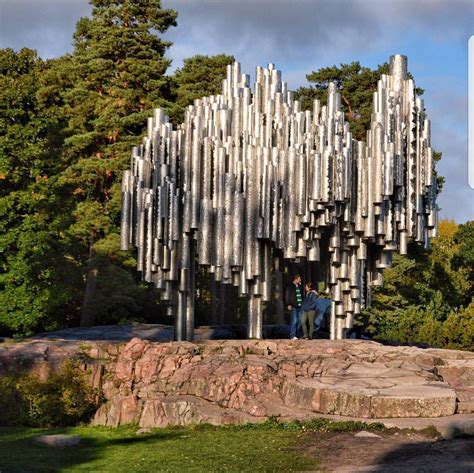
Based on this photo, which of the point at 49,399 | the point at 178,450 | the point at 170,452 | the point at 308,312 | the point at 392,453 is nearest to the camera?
the point at 392,453

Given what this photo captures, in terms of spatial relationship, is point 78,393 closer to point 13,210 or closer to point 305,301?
point 305,301

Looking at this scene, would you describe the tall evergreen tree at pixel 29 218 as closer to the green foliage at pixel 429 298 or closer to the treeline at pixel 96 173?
the treeline at pixel 96 173

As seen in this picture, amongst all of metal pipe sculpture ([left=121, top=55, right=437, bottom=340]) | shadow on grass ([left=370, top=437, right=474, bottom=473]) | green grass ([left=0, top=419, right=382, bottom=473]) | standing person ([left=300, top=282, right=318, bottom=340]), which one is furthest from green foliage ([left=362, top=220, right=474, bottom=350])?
shadow on grass ([left=370, top=437, right=474, bottom=473])

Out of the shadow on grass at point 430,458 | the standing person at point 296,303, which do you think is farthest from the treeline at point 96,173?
the shadow on grass at point 430,458

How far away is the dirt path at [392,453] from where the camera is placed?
49.3ft

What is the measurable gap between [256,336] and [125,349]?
4472 mm

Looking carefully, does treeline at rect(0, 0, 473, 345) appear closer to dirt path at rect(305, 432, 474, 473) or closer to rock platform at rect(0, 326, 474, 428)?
rock platform at rect(0, 326, 474, 428)

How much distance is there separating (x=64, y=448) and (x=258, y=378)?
440 centimetres

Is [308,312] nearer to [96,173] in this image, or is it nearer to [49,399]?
[49,399]

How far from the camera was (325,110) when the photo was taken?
2609 centimetres

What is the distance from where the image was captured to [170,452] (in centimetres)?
1673

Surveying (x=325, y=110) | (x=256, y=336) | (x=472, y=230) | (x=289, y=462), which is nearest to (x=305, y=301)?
(x=256, y=336)

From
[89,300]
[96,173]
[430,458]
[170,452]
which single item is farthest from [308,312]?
[96,173]

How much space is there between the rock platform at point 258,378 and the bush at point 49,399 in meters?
0.39
